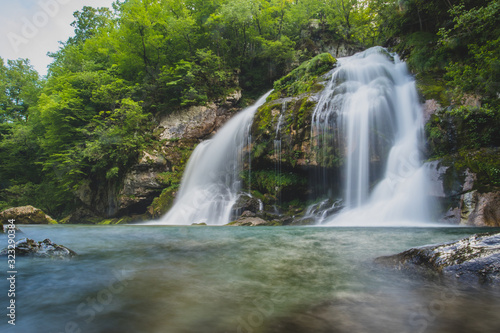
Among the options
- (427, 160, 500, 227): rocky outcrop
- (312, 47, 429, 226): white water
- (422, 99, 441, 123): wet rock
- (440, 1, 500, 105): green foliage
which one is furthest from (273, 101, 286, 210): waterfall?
(440, 1, 500, 105): green foliage

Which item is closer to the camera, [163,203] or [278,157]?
[278,157]

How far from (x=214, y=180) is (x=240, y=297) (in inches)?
466

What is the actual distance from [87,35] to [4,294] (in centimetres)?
3563

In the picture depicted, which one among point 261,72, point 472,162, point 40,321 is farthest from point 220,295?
point 261,72

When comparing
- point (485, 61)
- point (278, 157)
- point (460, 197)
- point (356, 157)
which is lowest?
point (460, 197)

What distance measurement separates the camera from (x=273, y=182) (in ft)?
40.9

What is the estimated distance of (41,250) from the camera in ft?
13.9

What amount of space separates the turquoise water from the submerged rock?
0.26m

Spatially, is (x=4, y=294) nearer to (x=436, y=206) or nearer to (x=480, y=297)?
(x=480, y=297)

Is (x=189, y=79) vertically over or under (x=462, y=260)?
over

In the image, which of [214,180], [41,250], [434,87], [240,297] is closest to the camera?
[240,297]

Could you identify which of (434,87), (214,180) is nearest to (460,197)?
(434,87)

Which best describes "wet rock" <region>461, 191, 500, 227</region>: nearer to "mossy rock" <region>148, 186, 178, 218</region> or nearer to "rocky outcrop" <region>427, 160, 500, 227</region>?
"rocky outcrop" <region>427, 160, 500, 227</region>

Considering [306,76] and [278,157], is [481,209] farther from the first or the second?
[306,76]
